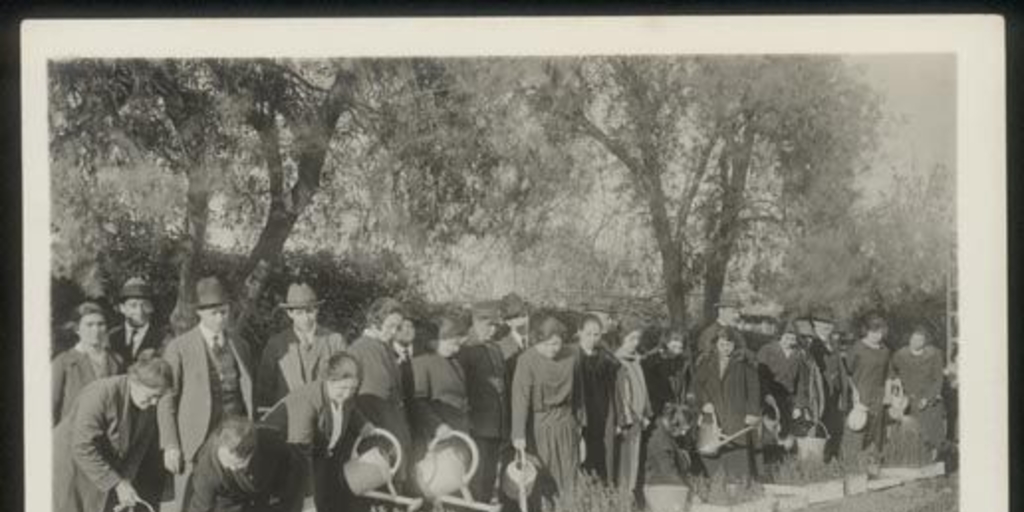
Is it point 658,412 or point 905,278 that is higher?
point 905,278

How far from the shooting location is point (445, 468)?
9.42 feet

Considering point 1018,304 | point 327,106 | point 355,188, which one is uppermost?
point 327,106

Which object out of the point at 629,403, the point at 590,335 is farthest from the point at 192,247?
the point at 629,403

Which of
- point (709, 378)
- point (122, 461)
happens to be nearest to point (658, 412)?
point (709, 378)

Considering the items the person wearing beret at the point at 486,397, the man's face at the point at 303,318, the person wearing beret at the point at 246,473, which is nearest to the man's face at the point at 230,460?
the person wearing beret at the point at 246,473

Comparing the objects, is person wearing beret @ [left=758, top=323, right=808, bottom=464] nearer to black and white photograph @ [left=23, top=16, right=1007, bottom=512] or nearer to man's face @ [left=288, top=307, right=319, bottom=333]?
black and white photograph @ [left=23, top=16, right=1007, bottom=512]

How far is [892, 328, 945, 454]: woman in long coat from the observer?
115 inches

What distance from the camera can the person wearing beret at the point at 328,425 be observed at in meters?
2.85

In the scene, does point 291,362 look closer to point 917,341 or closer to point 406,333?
point 406,333

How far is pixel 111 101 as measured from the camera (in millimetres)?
2828

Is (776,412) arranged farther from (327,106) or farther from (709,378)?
(327,106)

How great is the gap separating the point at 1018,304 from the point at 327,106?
71.1 inches

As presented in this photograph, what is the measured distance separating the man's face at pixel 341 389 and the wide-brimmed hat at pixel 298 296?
207 millimetres

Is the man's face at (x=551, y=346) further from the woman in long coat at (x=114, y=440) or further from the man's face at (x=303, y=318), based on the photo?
the woman in long coat at (x=114, y=440)
